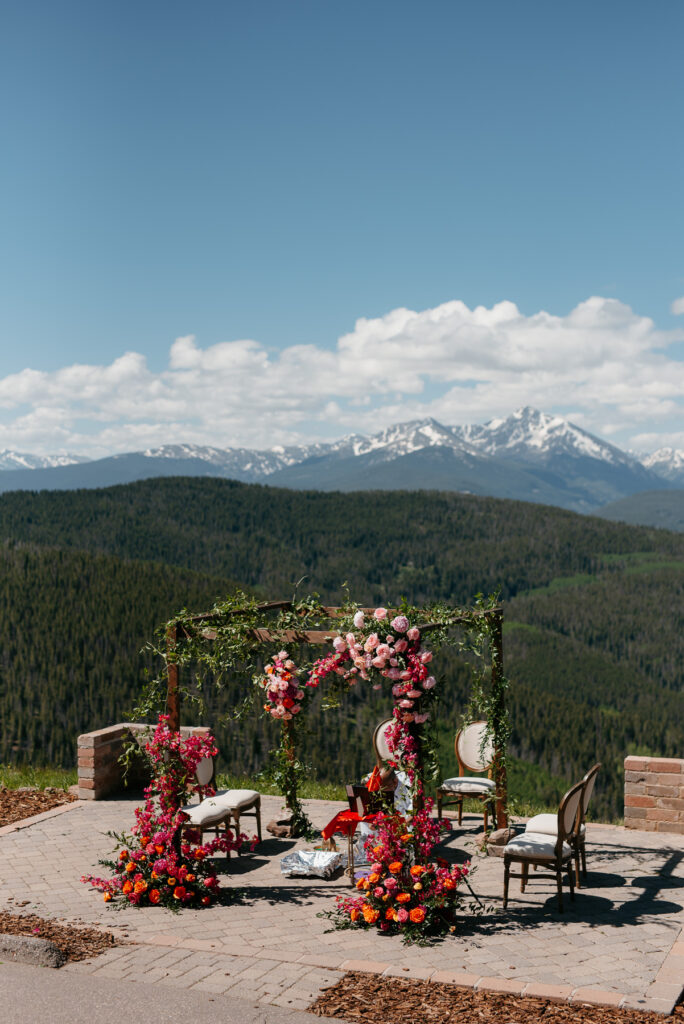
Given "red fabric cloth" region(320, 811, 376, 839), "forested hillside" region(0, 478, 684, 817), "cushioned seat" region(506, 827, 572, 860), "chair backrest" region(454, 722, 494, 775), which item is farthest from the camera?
"forested hillside" region(0, 478, 684, 817)

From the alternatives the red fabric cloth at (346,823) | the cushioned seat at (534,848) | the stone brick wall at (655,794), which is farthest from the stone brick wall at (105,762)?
the stone brick wall at (655,794)

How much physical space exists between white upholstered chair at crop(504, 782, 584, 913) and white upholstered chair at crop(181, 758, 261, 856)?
3258 mm

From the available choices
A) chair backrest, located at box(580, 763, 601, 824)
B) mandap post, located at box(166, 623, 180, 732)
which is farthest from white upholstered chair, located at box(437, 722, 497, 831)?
mandap post, located at box(166, 623, 180, 732)

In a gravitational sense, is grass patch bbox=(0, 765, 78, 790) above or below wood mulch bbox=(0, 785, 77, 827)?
below

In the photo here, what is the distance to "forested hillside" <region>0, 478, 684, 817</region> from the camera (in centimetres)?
7944

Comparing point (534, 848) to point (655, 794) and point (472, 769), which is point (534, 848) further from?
point (655, 794)

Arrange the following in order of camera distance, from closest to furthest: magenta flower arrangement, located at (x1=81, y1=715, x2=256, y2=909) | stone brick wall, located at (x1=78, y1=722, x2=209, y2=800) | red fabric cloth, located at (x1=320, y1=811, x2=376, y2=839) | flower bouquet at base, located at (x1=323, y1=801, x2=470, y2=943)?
flower bouquet at base, located at (x1=323, y1=801, x2=470, y2=943), magenta flower arrangement, located at (x1=81, y1=715, x2=256, y2=909), red fabric cloth, located at (x1=320, y1=811, x2=376, y2=839), stone brick wall, located at (x1=78, y1=722, x2=209, y2=800)

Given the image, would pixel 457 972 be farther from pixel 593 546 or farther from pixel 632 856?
pixel 593 546

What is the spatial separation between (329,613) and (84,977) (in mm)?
5159

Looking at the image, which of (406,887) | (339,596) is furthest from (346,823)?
(339,596)

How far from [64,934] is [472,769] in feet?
20.0

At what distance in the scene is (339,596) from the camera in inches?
3334

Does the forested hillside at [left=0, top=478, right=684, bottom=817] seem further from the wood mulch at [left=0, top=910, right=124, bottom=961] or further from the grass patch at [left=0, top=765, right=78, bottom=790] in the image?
the grass patch at [left=0, top=765, right=78, bottom=790]

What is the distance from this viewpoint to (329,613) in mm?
11312
